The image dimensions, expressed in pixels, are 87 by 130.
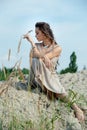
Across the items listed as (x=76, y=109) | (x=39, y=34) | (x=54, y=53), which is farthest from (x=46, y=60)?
(x=76, y=109)

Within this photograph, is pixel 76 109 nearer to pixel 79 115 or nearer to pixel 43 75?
pixel 79 115

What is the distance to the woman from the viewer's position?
631 cm

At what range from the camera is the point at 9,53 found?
3826 mm

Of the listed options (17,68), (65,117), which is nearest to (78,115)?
(65,117)

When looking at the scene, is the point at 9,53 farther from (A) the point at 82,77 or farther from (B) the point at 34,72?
(A) the point at 82,77

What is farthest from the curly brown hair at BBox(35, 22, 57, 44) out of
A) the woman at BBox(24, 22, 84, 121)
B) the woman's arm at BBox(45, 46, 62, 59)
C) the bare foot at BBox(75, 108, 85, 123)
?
the bare foot at BBox(75, 108, 85, 123)

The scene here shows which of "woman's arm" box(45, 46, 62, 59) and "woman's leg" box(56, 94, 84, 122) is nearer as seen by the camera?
"woman's arm" box(45, 46, 62, 59)

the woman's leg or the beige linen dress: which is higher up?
the beige linen dress

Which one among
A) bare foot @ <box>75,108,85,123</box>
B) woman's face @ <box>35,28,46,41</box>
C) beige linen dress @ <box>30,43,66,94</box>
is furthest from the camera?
bare foot @ <box>75,108,85,123</box>

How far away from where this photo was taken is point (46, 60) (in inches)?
249

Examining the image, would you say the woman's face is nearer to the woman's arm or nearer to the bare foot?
the woman's arm

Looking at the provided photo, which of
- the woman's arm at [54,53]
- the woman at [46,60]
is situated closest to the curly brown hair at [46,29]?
the woman at [46,60]

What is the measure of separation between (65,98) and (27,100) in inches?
21.1

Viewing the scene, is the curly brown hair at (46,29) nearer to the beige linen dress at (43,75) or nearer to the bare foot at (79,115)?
the beige linen dress at (43,75)
